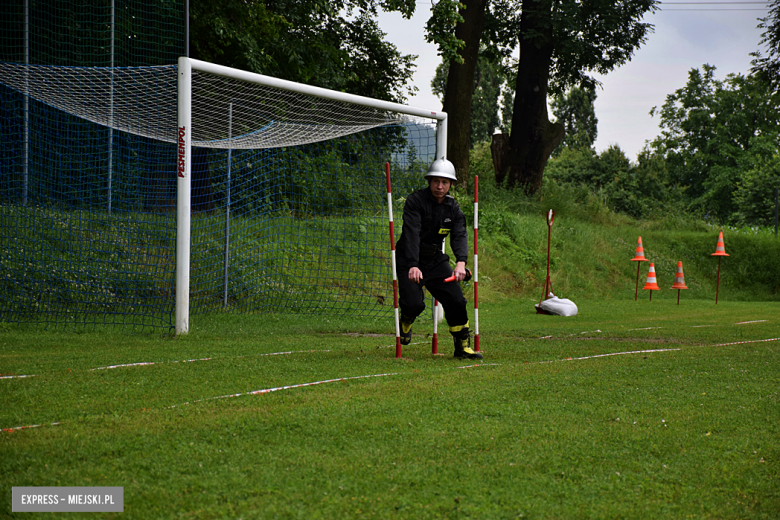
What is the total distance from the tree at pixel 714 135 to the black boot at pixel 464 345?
4907 cm

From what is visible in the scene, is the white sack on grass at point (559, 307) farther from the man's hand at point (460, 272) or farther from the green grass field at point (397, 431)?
the man's hand at point (460, 272)

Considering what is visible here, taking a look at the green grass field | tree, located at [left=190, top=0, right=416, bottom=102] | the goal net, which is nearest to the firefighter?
the green grass field

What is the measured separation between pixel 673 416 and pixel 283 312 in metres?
7.78

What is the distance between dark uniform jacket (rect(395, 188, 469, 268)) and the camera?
241 inches

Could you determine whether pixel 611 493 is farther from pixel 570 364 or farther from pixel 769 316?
pixel 769 316

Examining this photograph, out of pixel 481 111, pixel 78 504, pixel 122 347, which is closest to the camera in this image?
pixel 78 504

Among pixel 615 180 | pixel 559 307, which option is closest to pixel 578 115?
pixel 615 180

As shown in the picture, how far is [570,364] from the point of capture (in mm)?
5793

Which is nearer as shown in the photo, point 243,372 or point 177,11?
point 243,372

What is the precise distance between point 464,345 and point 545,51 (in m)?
16.7

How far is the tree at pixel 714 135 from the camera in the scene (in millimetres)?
51688

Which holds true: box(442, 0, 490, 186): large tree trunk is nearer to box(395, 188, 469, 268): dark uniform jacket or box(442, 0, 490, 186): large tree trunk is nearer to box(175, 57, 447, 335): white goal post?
box(175, 57, 447, 335): white goal post

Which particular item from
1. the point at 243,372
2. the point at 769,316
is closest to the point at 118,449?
the point at 243,372

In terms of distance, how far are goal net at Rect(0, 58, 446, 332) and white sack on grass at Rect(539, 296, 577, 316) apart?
2878mm
